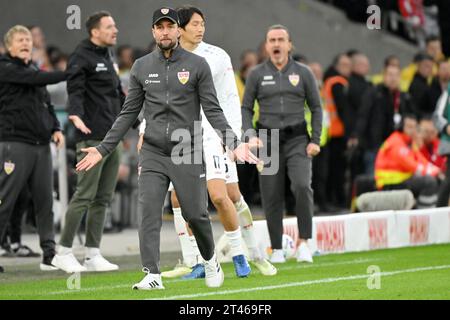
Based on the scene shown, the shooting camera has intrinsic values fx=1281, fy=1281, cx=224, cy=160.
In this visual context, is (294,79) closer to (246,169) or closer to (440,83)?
(246,169)

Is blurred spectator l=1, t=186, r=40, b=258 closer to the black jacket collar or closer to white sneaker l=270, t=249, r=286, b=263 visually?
white sneaker l=270, t=249, r=286, b=263

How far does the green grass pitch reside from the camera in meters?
10.2

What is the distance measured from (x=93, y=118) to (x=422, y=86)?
30.0 ft

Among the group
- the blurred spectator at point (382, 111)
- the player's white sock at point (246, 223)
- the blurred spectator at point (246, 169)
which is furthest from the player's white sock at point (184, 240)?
the blurred spectator at point (382, 111)

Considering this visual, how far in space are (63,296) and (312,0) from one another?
16.2m

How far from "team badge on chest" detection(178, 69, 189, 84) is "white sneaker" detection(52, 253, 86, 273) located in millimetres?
2957

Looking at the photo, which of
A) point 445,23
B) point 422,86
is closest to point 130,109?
point 422,86

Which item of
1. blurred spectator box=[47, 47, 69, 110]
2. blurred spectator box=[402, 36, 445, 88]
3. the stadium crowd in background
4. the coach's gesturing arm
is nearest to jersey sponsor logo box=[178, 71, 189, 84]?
the coach's gesturing arm

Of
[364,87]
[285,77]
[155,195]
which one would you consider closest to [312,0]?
[364,87]

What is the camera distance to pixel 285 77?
1352 centimetres

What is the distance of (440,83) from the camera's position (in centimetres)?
2088

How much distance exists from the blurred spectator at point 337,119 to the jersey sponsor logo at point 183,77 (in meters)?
9.86

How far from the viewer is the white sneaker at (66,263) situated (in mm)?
12570

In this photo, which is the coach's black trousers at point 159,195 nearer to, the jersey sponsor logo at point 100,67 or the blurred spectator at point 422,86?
the jersey sponsor logo at point 100,67
